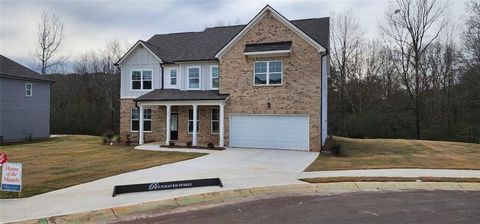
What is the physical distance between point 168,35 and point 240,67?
10.3 meters

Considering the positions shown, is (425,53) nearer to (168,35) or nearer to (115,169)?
(168,35)

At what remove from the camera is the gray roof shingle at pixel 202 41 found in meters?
24.9

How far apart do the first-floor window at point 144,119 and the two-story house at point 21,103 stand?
10.6 metres

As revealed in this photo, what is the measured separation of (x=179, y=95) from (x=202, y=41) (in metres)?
5.57

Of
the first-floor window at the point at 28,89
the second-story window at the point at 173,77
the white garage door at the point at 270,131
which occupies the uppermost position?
the second-story window at the point at 173,77

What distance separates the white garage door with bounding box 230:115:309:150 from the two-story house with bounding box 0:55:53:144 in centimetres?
1849

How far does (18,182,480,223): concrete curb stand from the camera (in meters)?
8.01

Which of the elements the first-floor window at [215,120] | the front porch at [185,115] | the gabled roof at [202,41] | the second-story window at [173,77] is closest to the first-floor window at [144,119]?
the front porch at [185,115]

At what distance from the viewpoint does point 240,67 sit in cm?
2306

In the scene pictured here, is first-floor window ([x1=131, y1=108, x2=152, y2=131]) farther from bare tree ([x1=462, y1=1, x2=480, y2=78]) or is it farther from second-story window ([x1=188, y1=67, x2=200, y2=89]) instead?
bare tree ([x1=462, y1=1, x2=480, y2=78])

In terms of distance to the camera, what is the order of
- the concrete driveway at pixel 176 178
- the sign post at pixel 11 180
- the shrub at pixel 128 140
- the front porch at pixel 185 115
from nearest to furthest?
the concrete driveway at pixel 176 178 < the sign post at pixel 11 180 < the front porch at pixel 185 115 < the shrub at pixel 128 140

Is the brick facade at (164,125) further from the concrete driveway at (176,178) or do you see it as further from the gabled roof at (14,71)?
the gabled roof at (14,71)

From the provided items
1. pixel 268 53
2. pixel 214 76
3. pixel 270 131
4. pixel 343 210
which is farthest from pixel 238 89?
pixel 343 210

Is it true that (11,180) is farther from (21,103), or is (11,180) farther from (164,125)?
(21,103)
